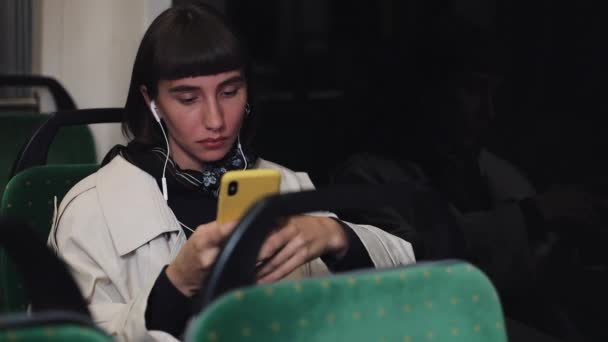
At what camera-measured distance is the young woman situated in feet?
4.89

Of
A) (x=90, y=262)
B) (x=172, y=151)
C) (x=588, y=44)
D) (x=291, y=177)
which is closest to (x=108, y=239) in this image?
(x=90, y=262)

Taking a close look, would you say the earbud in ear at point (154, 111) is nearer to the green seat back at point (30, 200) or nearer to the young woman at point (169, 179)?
the young woman at point (169, 179)

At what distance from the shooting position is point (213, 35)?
1639mm

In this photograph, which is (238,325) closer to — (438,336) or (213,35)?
(438,336)

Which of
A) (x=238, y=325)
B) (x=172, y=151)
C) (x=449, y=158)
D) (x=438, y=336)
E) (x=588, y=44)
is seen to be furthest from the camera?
(x=449, y=158)

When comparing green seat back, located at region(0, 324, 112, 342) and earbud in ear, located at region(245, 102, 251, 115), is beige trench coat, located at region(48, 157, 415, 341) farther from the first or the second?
green seat back, located at region(0, 324, 112, 342)

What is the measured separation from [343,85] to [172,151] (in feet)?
1.87

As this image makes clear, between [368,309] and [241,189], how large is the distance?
256mm

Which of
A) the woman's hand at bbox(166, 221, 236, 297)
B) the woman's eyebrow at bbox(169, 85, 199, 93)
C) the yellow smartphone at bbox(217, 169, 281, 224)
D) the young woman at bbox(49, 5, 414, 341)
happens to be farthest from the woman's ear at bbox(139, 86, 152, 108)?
the yellow smartphone at bbox(217, 169, 281, 224)

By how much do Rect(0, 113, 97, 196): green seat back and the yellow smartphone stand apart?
57.8 inches

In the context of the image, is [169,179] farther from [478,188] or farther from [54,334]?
[54,334]

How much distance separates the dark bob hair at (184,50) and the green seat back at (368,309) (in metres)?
0.73

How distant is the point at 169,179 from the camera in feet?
5.36

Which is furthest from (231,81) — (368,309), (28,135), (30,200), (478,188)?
(28,135)
